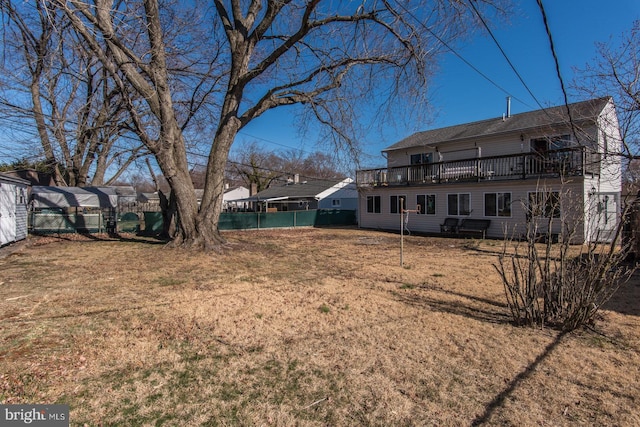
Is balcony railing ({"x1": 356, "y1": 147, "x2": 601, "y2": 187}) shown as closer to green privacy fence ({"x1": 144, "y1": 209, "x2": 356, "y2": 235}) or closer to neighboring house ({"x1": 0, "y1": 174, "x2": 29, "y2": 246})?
green privacy fence ({"x1": 144, "y1": 209, "x2": 356, "y2": 235})

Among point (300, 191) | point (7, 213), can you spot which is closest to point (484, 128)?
point (300, 191)

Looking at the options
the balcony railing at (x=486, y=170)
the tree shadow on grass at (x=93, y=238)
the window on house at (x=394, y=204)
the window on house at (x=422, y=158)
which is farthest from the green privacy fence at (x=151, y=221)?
the window on house at (x=422, y=158)

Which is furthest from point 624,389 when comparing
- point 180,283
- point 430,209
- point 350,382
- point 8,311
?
point 430,209

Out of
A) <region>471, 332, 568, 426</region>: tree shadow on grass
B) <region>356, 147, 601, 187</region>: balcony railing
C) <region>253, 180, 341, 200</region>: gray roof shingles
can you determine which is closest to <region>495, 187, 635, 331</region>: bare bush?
<region>471, 332, 568, 426</region>: tree shadow on grass

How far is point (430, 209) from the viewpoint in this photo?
1934 centimetres

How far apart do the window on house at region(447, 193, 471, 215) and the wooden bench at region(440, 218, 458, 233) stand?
0.44 metres

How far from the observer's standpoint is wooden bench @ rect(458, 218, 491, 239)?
53.8 feet

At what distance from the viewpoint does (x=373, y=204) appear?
75.5 ft

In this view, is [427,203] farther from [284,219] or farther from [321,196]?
[321,196]

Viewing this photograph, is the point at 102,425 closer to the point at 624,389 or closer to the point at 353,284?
the point at 624,389

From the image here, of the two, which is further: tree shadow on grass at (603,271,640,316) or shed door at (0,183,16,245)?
shed door at (0,183,16,245)

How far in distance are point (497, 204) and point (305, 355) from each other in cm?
1540

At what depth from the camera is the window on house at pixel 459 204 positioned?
17.6m

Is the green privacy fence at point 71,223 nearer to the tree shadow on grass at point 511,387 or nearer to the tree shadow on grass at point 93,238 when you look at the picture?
the tree shadow on grass at point 93,238
